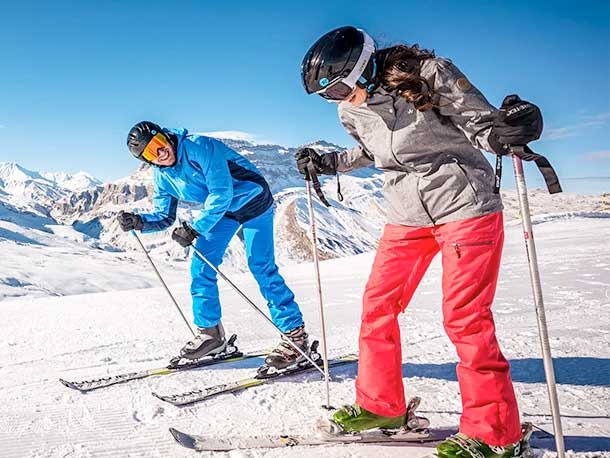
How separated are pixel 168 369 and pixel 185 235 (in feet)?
3.90

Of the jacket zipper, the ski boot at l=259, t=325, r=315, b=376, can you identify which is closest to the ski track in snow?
the ski boot at l=259, t=325, r=315, b=376

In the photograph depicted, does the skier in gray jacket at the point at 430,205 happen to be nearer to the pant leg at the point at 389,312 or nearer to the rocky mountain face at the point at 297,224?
the pant leg at the point at 389,312

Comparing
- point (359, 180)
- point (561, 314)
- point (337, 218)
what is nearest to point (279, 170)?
point (359, 180)

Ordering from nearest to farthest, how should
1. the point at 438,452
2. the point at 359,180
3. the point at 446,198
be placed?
the point at 438,452, the point at 446,198, the point at 359,180

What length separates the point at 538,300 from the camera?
1.87m

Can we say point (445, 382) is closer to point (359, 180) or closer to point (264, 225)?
point (264, 225)

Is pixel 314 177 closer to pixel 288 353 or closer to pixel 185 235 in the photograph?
pixel 185 235

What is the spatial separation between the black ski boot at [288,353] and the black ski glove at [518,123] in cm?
252

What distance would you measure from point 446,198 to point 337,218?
418ft

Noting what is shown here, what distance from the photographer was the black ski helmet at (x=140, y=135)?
379 cm

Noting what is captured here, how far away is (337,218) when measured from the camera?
129250 millimetres

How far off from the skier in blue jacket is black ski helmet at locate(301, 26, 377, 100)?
162cm

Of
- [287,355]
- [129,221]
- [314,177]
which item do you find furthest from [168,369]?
[314,177]

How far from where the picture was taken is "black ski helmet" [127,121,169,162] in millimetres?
3791
